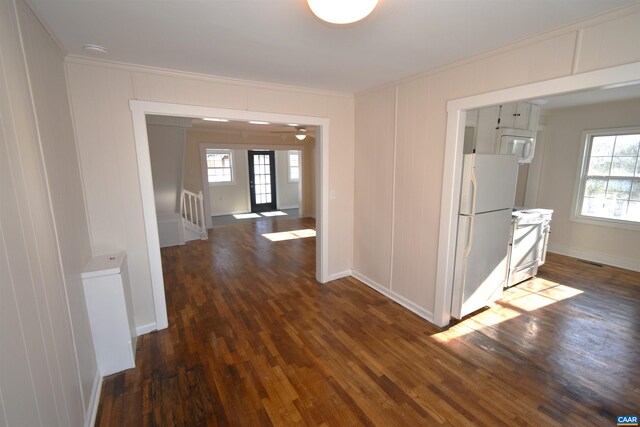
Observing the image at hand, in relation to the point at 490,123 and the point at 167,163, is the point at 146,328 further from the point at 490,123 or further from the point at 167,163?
the point at 490,123

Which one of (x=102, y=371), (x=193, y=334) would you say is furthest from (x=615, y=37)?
(x=102, y=371)

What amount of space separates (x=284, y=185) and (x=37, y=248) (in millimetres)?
8892

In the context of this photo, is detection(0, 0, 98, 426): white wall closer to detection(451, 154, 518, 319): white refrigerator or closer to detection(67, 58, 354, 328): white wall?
detection(67, 58, 354, 328): white wall

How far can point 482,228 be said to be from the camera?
2.83 meters

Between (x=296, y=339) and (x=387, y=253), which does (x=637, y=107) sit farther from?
(x=296, y=339)

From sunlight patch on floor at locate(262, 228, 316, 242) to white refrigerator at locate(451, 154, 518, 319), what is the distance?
398 centimetres

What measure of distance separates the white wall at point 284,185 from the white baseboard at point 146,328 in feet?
24.2

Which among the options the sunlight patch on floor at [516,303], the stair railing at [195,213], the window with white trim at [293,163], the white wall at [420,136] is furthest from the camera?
the window with white trim at [293,163]

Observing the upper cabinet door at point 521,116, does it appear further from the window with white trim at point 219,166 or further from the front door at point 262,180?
the window with white trim at point 219,166

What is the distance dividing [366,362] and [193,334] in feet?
5.51

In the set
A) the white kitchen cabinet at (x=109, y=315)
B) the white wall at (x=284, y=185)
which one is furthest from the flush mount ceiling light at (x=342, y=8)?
the white wall at (x=284, y=185)

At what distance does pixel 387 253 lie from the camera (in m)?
3.44

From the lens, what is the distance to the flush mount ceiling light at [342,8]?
120cm


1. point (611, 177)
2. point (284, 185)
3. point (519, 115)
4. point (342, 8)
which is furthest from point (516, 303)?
point (284, 185)
